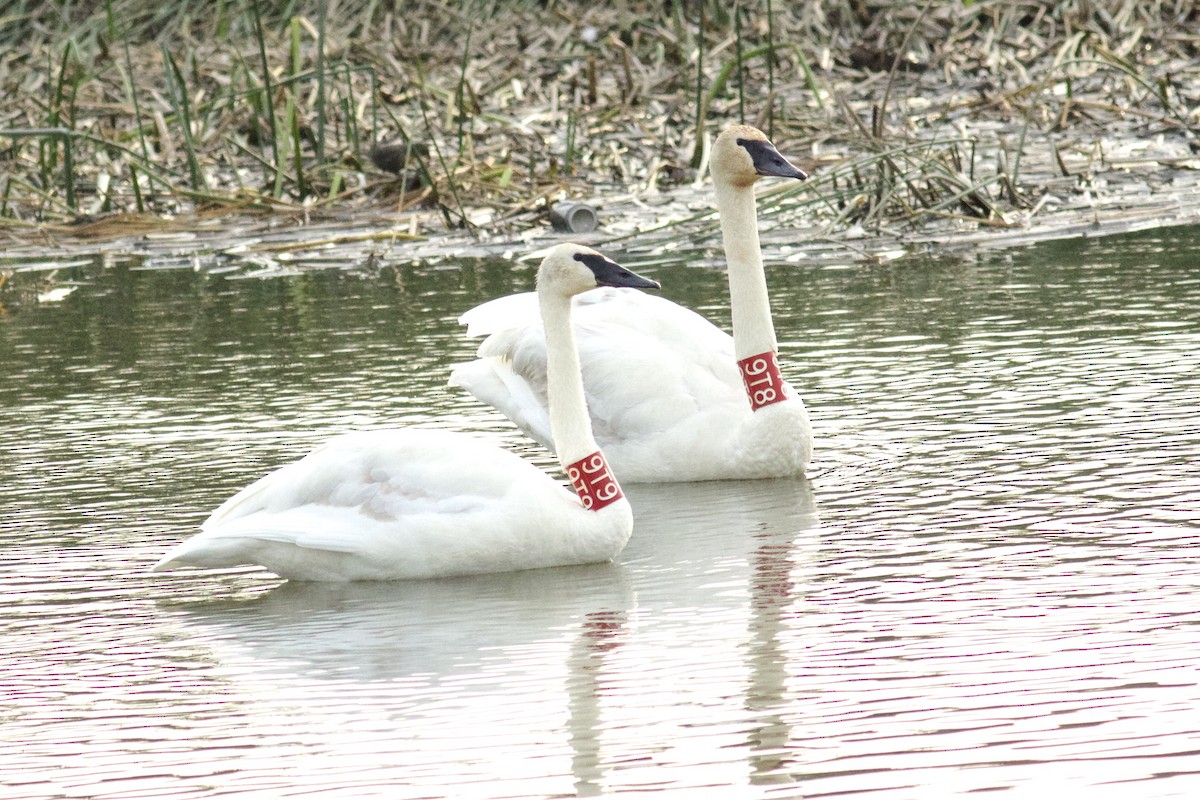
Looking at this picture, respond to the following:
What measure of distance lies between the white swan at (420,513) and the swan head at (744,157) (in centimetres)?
153

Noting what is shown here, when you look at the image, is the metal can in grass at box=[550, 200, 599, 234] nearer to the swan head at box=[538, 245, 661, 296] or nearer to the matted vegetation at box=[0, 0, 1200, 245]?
the matted vegetation at box=[0, 0, 1200, 245]

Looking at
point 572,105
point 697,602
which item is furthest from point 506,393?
point 572,105

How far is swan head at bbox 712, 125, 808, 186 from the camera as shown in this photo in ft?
25.6

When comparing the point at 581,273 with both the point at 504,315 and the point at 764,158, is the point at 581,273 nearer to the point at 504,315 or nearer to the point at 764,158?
the point at 764,158

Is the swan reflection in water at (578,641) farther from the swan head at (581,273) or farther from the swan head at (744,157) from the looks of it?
the swan head at (744,157)

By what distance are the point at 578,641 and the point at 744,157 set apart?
9.60ft

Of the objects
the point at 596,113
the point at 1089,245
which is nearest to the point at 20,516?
the point at 1089,245

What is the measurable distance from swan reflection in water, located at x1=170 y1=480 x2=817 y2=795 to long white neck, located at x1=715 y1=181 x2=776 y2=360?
90 cm

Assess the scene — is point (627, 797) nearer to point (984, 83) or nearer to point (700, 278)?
point (700, 278)

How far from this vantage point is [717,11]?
61.4 feet

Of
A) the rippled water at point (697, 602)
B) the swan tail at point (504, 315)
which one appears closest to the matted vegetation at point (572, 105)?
the rippled water at point (697, 602)

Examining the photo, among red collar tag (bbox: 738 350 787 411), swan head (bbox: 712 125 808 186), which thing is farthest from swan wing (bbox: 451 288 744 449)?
swan head (bbox: 712 125 808 186)

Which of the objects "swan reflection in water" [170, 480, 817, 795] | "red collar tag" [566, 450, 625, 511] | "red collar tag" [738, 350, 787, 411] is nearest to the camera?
"swan reflection in water" [170, 480, 817, 795]

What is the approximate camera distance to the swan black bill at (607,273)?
252 inches
